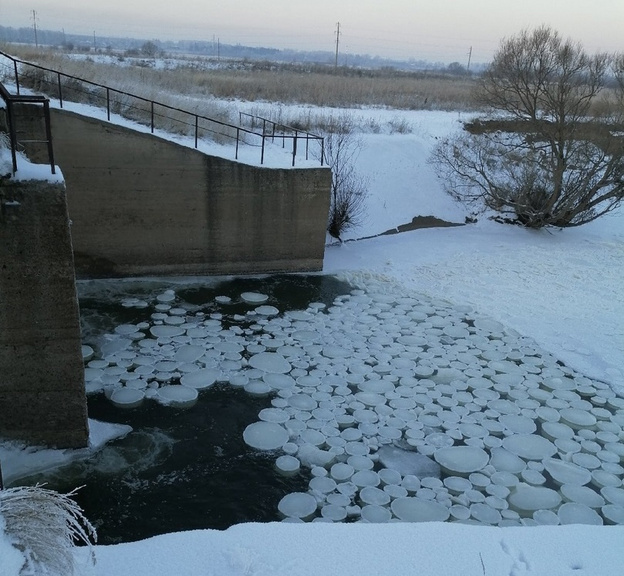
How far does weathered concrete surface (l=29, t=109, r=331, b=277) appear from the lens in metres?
11.4

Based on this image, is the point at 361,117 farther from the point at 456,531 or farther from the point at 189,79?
the point at 456,531

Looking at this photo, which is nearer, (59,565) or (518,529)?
(59,565)

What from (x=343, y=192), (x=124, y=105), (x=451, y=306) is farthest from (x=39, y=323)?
(x=343, y=192)

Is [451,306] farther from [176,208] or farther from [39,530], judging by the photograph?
[39,530]

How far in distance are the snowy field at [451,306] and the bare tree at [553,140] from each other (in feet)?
2.69

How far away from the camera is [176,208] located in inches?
476

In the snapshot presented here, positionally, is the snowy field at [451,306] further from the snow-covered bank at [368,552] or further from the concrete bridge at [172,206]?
the concrete bridge at [172,206]

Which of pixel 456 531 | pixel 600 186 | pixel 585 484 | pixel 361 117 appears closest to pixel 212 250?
pixel 585 484

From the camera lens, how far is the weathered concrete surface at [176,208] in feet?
37.3

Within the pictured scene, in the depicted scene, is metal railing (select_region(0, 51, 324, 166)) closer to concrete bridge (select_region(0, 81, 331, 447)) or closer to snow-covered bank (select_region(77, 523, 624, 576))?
concrete bridge (select_region(0, 81, 331, 447))

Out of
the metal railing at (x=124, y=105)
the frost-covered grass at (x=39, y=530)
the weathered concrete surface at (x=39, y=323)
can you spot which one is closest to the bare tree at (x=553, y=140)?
the metal railing at (x=124, y=105)

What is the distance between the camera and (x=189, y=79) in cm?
2942

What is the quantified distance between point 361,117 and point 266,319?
15.1m

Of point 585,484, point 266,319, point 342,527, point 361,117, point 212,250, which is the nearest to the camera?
point 342,527
